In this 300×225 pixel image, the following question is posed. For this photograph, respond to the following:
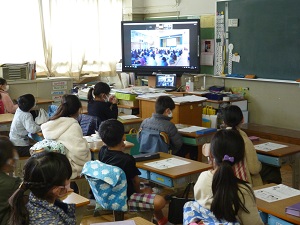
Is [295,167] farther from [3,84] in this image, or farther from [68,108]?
[3,84]

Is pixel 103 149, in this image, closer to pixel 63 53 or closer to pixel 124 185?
pixel 124 185

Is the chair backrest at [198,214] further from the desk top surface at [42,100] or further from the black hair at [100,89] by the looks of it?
the desk top surface at [42,100]

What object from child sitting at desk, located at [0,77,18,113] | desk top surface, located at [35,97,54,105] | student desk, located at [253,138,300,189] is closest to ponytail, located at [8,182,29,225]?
student desk, located at [253,138,300,189]

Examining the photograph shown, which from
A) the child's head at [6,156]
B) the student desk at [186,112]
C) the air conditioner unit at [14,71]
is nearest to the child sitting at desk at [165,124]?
the student desk at [186,112]

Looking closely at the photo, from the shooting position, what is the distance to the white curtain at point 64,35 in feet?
25.2

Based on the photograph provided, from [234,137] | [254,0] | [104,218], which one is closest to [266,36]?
[254,0]

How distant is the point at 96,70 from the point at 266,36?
3.37 metres

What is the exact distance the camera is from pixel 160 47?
301 inches

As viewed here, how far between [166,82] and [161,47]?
60 cm

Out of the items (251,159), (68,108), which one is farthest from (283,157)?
(68,108)

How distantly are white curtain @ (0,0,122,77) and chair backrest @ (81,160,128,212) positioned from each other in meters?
4.76

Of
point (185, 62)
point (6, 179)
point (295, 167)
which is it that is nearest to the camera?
point (6, 179)

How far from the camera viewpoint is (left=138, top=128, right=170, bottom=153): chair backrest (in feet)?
15.6

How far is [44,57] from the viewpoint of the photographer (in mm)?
7961
